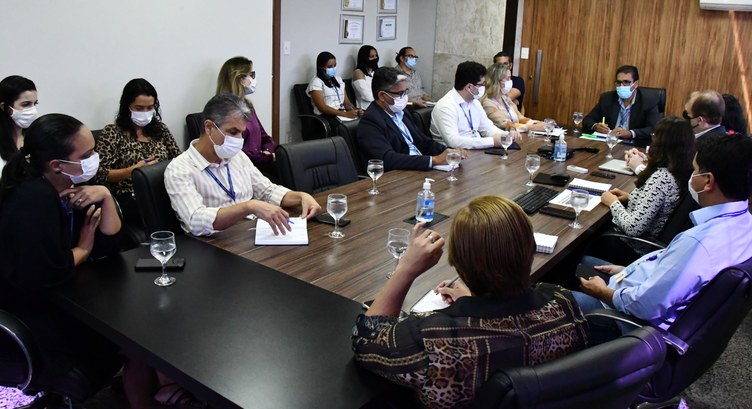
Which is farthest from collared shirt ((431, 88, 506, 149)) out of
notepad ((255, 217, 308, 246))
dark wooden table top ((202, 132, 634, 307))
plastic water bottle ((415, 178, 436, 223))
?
notepad ((255, 217, 308, 246))

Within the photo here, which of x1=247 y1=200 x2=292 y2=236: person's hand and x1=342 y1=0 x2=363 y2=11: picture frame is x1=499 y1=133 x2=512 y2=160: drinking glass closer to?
x1=247 y1=200 x2=292 y2=236: person's hand

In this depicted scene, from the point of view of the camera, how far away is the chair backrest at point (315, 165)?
10.6 ft

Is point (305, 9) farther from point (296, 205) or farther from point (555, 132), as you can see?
point (296, 205)

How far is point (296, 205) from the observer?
2877mm

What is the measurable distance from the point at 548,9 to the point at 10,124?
5.93m

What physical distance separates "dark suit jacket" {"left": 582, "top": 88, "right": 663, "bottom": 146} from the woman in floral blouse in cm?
351

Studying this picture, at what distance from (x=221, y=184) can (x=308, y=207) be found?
0.41 metres

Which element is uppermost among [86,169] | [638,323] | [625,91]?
[625,91]

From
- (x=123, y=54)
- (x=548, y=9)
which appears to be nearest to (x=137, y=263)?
(x=123, y=54)

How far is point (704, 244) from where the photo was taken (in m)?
2.09

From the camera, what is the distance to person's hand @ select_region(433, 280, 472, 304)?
6.25 feet

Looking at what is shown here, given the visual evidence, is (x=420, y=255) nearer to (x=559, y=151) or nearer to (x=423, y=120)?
(x=559, y=151)

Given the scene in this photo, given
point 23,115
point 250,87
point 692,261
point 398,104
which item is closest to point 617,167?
point 398,104

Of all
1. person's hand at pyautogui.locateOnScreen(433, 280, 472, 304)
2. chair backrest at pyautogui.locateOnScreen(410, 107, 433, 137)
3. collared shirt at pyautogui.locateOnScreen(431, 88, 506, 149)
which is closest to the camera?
person's hand at pyautogui.locateOnScreen(433, 280, 472, 304)
